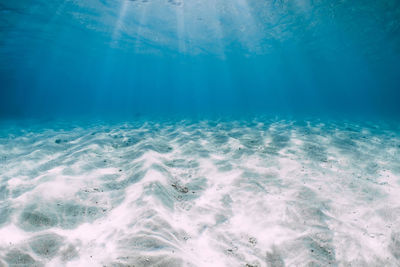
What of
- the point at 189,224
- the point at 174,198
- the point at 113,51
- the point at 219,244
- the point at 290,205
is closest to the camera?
the point at 219,244

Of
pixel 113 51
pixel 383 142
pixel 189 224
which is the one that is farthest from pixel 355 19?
pixel 113 51

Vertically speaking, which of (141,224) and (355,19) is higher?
(355,19)

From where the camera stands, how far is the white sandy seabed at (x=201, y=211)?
2406mm

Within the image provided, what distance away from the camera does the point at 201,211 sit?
11.1ft

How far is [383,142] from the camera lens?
826 centimetres

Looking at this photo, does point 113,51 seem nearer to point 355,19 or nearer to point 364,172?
point 355,19

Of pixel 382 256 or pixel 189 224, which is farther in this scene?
pixel 189 224

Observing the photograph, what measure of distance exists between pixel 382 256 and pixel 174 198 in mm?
2923

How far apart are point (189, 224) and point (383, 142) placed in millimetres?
9183

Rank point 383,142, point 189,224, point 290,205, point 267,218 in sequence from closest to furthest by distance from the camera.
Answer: point 189,224, point 267,218, point 290,205, point 383,142

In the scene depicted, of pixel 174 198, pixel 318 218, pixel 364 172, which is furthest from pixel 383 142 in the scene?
pixel 174 198

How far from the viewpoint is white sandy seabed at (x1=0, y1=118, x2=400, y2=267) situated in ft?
7.89

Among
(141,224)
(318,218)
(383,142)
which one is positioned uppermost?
(141,224)

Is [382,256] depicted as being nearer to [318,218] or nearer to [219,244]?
[318,218]
